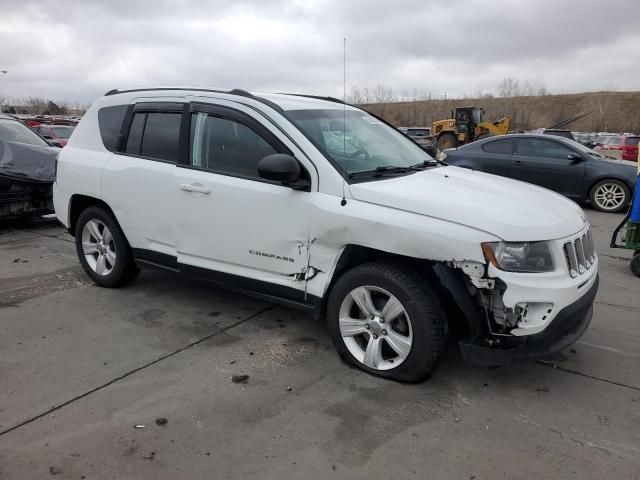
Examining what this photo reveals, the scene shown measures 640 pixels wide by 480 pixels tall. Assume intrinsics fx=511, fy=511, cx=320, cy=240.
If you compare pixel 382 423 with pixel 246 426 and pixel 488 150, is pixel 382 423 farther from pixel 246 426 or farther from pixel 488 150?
pixel 488 150

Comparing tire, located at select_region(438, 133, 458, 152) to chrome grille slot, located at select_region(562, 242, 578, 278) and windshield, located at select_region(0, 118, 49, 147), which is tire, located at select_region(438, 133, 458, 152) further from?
chrome grille slot, located at select_region(562, 242, 578, 278)

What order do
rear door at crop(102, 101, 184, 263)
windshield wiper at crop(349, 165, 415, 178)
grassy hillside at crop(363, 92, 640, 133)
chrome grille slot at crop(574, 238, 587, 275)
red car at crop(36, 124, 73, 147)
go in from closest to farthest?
1. chrome grille slot at crop(574, 238, 587, 275)
2. windshield wiper at crop(349, 165, 415, 178)
3. rear door at crop(102, 101, 184, 263)
4. red car at crop(36, 124, 73, 147)
5. grassy hillside at crop(363, 92, 640, 133)

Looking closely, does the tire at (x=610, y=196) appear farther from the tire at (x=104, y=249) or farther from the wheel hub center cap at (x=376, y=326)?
the tire at (x=104, y=249)

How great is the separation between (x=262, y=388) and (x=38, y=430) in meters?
1.28

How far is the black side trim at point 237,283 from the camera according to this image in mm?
3656

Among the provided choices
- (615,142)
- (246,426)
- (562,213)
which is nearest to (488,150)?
(562,213)

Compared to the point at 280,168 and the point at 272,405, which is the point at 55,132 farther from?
the point at 272,405

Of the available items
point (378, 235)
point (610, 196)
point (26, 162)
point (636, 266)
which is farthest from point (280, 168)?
point (610, 196)

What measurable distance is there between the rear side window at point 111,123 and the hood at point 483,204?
261 centimetres

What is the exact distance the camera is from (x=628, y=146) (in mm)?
18703

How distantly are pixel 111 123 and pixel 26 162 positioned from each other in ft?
12.6

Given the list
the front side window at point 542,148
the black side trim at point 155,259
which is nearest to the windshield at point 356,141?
the black side trim at point 155,259

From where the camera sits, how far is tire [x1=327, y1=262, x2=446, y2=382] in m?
3.11

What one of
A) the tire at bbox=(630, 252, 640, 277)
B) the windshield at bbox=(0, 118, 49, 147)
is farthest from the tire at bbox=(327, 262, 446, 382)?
the windshield at bbox=(0, 118, 49, 147)
